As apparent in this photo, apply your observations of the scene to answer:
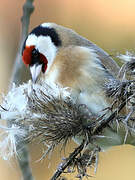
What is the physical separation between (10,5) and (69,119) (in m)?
3.93

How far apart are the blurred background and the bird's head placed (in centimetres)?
177

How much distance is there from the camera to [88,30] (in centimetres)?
559

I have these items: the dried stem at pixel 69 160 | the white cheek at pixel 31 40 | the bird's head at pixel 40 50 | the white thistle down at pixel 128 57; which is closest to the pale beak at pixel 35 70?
the bird's head at pixel 40 50

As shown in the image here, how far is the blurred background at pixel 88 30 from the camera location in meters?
5.12

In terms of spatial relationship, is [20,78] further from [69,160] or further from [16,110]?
[69,160]

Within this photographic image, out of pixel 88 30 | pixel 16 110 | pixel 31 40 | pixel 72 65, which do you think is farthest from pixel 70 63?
pixel 88 30

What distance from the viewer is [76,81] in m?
2.66

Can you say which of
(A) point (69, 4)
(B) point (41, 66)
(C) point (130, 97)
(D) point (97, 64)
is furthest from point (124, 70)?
(A) point (69, 4)

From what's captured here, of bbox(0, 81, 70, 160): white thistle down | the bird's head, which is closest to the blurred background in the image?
the bird's head

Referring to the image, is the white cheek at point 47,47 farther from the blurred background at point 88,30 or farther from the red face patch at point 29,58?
the blurred background at point 88,30

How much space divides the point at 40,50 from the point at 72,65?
0.33 meters

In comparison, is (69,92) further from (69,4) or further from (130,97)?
(69,4)

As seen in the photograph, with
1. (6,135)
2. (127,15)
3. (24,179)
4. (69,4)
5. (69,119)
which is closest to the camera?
(69,119)

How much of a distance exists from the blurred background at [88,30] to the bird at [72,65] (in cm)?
180
